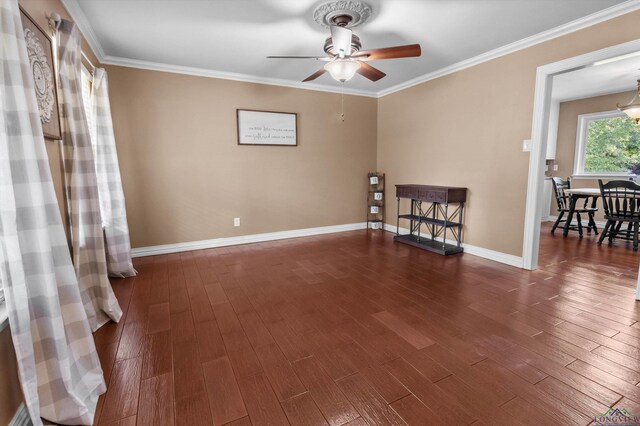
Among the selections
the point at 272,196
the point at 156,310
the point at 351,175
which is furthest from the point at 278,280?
the point at 351,175

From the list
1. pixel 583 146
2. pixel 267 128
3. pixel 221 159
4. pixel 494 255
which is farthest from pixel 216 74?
pixel 583 146

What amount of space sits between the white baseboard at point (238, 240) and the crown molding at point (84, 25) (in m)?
2.30

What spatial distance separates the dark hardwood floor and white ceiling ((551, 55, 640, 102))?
2.62 m

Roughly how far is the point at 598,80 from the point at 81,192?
671 centimetres

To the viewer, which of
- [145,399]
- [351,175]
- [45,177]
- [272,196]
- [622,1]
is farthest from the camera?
[351,175]

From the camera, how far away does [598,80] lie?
454cm

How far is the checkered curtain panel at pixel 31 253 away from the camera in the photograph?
1.13 meters

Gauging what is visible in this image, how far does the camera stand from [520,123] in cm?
323

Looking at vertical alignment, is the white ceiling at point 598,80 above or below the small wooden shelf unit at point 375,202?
above

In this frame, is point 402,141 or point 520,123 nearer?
point 520,123

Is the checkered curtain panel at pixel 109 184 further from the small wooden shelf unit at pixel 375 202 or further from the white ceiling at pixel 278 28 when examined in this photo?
the small wooden shelf unit at pixel 375 202

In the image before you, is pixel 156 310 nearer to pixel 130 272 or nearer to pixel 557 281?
pixel 130 272

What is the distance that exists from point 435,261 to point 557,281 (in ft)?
3.79

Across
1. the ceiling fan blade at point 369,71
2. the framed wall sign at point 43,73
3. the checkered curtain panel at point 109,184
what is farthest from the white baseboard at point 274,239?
the ceiling fan blade at point 369,71
